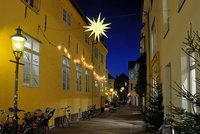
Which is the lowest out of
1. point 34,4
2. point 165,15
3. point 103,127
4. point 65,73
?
point 103,127

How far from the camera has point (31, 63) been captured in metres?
14.0

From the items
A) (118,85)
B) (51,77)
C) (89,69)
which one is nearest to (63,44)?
(51,77)

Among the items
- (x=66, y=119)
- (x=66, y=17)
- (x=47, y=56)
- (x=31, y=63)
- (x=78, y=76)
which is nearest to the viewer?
(x=31, y=63)

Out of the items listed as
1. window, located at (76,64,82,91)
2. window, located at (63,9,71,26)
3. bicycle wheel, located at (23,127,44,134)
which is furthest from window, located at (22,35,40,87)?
window, located at (76,64,82,91)

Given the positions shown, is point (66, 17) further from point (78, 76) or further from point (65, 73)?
point (78, 76)

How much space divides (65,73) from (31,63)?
20.6 feet

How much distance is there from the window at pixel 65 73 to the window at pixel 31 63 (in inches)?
192

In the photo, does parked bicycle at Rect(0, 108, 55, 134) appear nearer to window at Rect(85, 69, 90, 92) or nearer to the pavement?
the pavement

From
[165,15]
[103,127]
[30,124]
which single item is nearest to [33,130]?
[30,124]

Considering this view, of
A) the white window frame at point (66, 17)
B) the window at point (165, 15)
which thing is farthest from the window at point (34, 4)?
the white window frame at point (66, 17)

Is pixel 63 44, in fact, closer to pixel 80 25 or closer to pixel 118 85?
pixel 80 25

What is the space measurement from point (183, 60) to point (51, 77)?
9732 mm

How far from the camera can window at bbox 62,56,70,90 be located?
19719 millimetres

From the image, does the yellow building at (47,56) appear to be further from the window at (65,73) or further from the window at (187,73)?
the window at (187,73)
